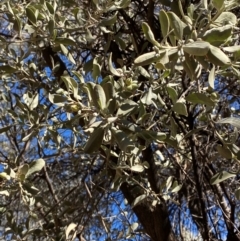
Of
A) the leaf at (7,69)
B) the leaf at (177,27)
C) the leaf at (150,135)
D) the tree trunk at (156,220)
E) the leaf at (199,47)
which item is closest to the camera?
the leaf at (199,47)

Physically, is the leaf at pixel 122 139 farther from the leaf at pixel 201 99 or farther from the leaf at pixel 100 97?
the leaf at pixel 201 99

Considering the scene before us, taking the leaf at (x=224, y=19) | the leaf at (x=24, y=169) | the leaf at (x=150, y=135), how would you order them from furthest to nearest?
the leaf at (x=24, y=169), the leaf at (x=150, y=135), the leaf at (x=224, y=19)

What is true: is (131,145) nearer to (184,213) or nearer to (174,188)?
(174,188)

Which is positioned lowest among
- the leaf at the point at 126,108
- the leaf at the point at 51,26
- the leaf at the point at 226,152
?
the leaf at the point at 226,152

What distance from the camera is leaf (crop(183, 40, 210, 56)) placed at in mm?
852

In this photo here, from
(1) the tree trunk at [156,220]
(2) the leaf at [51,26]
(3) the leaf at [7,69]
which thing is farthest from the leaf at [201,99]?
(1) the tree trunk at [156,220]

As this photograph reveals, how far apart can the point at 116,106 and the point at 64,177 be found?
174cm

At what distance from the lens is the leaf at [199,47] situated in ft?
2.80

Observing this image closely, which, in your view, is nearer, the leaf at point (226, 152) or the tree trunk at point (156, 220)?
the leaf at point (226, 152)

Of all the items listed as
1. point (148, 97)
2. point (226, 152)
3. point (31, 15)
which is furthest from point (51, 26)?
point (226, 152)

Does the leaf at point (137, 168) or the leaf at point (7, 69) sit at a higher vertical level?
the leaf at point (7, 69)

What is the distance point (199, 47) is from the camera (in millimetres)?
857

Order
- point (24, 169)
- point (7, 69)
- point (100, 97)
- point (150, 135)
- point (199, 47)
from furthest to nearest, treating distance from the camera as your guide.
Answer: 1. point (7, 69)
2. point (24, 169)
3. point (150, 135)
4. point (100, 97)
5. point (199, 47)

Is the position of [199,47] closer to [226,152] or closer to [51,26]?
[226,152]
